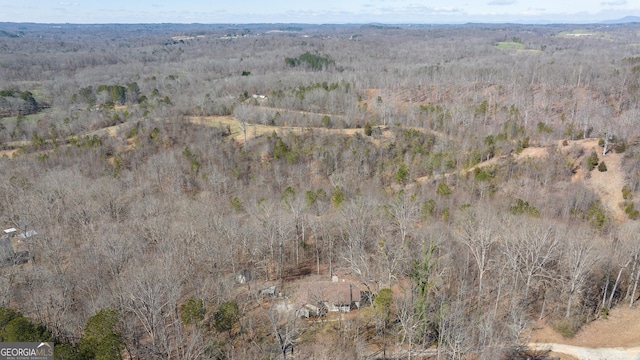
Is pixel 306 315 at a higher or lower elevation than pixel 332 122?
lower

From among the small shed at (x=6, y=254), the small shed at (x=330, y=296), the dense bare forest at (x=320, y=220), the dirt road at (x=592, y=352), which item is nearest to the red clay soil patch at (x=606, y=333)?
the dirt road at (x=592, y=352)

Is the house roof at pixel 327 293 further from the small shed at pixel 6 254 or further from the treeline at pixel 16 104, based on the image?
the treeline at pixel 16 104

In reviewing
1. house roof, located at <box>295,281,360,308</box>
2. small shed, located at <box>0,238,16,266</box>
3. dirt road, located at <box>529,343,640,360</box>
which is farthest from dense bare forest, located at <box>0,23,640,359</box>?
dirt road, located at <box>529,343,640,360</box>

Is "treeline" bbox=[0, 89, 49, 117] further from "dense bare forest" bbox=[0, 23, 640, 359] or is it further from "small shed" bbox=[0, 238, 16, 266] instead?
"small shed" bbox=[0, 238, 16, 266]

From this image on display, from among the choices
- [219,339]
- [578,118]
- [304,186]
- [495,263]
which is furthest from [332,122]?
[219,339]

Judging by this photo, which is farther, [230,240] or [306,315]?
[230,240]

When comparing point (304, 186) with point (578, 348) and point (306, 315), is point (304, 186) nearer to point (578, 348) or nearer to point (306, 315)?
point (306, 315)

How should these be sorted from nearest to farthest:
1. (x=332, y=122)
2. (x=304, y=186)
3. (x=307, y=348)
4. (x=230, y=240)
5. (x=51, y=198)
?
1. (x=307, y=348)
2. (x=230, y=240)
3. (x=51, y=198)
4. (x=304, y=186)
5. (x=332, y=122)
